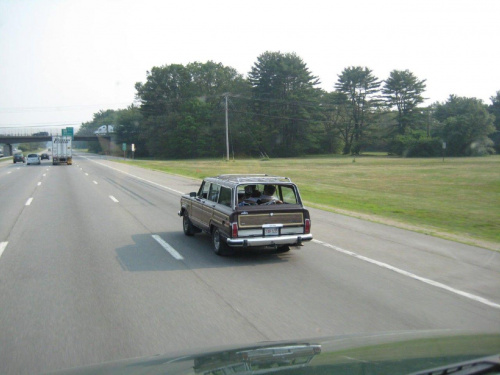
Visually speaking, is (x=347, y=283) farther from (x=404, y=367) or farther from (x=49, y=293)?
(x=404, y=367)

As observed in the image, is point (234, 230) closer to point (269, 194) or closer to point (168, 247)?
point (269, 194)

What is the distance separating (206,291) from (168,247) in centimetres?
359

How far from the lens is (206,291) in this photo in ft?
23.3

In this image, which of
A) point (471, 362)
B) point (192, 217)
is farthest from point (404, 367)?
point (192, 217)

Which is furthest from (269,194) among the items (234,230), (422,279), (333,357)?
(333,357)

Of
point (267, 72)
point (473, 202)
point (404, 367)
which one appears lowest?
point (473, 202)

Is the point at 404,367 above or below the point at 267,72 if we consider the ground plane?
below

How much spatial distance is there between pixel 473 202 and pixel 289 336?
19001 mm

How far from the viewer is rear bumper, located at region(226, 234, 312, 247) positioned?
8.93m

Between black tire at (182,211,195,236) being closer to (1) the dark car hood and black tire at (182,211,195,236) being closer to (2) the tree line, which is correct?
(1) the dark car hood

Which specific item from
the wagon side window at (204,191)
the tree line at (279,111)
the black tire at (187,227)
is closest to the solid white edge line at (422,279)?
the wagon side window at (204,191)

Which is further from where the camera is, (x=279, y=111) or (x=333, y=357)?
(x=279, y=111)

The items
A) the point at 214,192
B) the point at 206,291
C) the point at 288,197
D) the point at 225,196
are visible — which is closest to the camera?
the point at 206,291

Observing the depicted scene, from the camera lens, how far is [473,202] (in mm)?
21516
